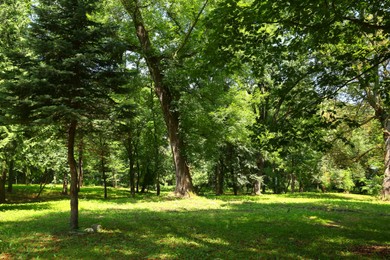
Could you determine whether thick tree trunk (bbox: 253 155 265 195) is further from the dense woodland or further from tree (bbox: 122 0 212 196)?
tree (bbox: 122 0 212 196)

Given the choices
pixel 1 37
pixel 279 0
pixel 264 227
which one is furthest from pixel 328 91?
pixel 1 37

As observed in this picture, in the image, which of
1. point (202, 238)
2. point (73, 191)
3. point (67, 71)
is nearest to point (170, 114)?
point (73, 191)

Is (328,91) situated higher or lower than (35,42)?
lower

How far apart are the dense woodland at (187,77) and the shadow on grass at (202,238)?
1631 millimetres

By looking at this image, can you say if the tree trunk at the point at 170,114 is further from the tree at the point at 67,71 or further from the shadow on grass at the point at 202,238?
the tree at the point at 67,71

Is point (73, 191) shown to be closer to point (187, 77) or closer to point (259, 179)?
point (187, 77)

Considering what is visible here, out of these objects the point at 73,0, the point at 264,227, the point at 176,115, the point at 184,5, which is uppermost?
the point at 184,5

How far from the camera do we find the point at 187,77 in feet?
59.1

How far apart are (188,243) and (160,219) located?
3812 mm

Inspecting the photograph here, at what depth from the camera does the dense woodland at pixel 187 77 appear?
7.57m

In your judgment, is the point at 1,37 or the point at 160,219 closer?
the point at 160,219

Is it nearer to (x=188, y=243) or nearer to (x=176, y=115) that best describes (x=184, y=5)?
(x=176, y=115)

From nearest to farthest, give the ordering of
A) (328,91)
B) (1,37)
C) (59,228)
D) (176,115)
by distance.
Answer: (328,91), (59,228), (1,37), (176,115)

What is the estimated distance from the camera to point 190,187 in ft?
68.6
